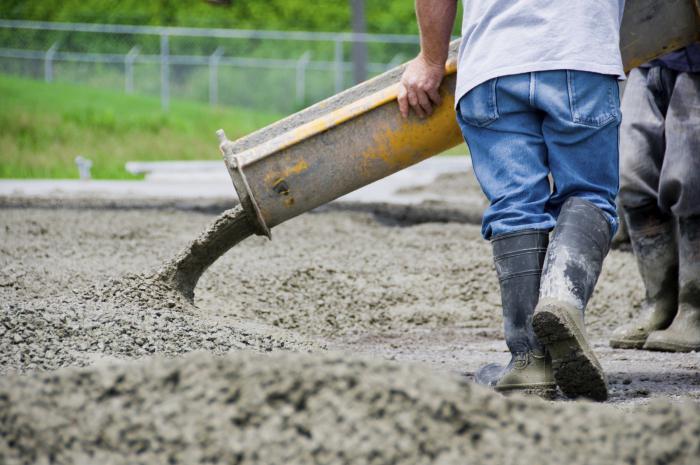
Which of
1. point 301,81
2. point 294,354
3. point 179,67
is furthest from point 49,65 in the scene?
point 294,354

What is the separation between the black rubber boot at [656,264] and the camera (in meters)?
4.53

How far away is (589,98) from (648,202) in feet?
4.99

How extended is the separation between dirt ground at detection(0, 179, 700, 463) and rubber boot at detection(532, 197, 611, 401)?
0.44 feet

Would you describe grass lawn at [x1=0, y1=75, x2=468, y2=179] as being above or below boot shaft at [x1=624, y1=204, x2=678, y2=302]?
above

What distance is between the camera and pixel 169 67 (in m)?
24.8

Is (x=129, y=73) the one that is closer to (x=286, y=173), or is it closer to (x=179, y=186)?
(x=179, y=186)

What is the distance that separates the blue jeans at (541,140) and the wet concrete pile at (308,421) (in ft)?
3.28

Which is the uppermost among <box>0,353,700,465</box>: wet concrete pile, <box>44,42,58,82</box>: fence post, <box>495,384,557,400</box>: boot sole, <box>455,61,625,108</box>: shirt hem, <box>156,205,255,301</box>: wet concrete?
<box>44,42,58,82</box>: fence post

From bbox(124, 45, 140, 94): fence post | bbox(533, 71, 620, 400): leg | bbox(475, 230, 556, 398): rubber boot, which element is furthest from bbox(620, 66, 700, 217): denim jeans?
bbox(124, 45, 140, 94): fence post

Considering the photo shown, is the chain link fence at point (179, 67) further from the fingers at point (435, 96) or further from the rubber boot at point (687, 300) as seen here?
the fingers at point (435, 96)

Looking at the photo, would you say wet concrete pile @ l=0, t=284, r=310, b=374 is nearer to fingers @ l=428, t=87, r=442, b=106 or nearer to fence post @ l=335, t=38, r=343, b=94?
fingers @ l=428, t=87, r=442, b=106

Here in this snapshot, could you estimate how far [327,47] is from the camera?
28641mm

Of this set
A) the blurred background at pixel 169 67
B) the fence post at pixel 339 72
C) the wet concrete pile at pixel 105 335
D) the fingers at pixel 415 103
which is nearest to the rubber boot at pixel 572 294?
the fingers at pixel 415 103

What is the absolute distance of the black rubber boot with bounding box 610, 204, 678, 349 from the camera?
14.9ft
